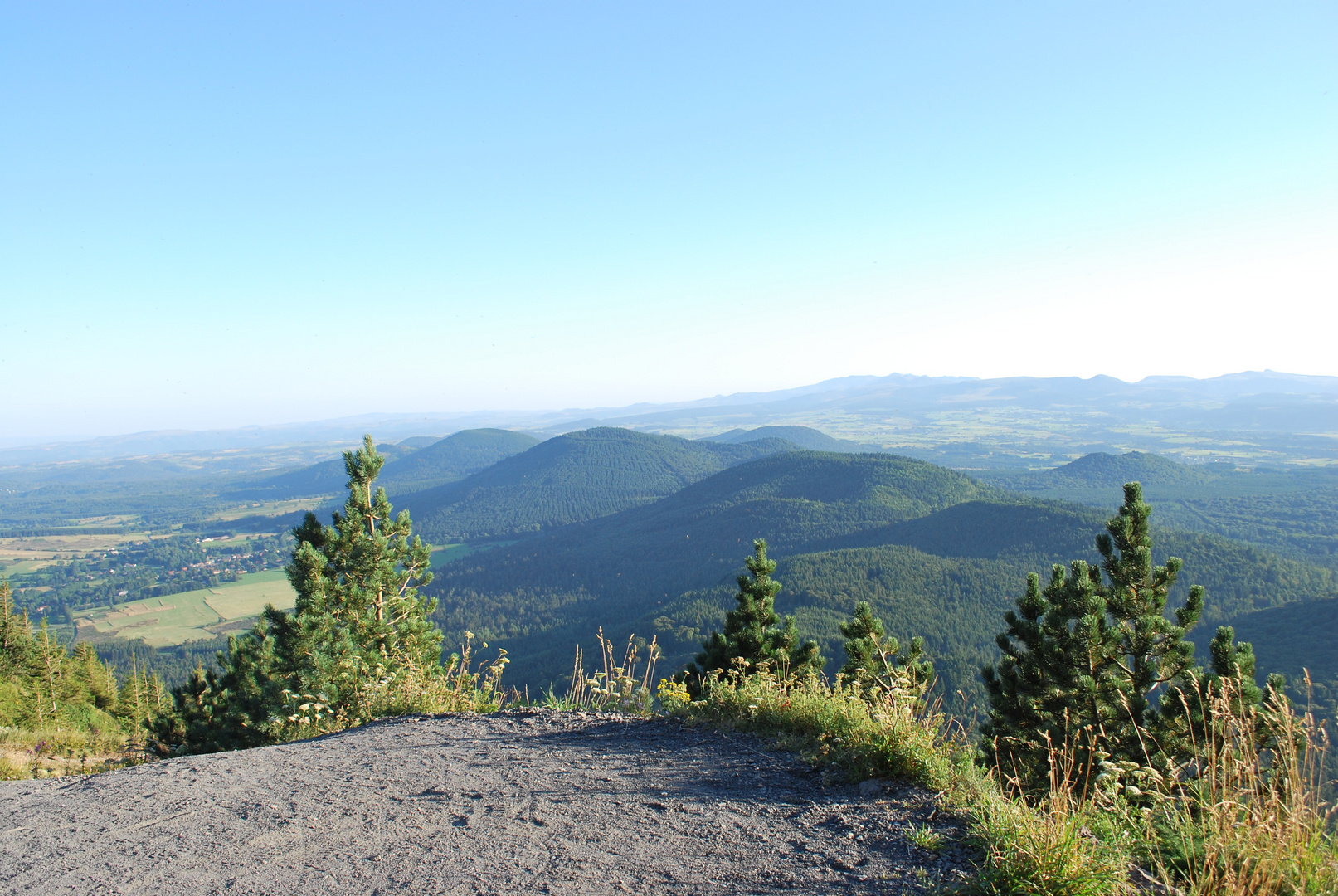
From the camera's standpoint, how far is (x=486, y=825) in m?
4.16

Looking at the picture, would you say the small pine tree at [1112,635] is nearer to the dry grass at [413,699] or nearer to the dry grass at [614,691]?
the dry grass at [614,691]

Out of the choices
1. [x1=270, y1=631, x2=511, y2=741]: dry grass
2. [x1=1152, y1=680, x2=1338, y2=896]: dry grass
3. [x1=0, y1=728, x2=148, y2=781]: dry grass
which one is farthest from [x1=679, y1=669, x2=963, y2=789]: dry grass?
[x1=0, y1=728, x2=148, y2=781]: dry grass

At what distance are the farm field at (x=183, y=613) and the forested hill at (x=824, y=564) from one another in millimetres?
34660

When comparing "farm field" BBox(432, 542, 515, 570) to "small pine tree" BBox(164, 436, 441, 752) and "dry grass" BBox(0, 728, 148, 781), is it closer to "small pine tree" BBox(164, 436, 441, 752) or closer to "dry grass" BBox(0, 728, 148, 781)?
"dry grass" BBox(0, 728, 148, 781)

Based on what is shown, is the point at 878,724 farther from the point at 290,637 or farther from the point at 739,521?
the point at 739,521

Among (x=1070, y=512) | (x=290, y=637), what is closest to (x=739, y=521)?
(x=1070, y=512)

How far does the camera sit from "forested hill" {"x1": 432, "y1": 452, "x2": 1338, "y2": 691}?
301 feet

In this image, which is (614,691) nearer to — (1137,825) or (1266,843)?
(1137,825)

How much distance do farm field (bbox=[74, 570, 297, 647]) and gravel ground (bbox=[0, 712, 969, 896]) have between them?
11725 centimetres

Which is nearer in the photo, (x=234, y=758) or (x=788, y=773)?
(x=788, y=773)

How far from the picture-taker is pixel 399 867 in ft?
12.1

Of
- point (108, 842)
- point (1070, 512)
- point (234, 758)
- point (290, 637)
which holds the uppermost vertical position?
point (108, 842)

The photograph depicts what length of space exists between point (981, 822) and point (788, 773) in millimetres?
1656

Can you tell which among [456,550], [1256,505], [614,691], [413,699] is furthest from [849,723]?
[1256,505]
